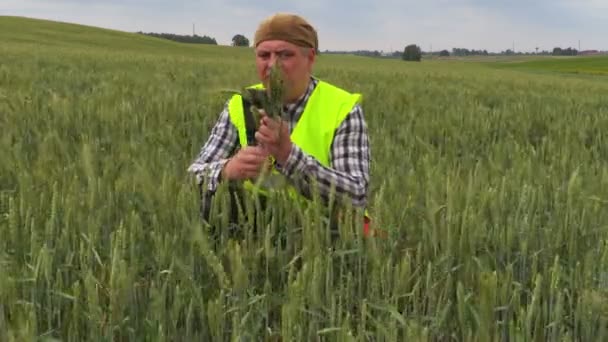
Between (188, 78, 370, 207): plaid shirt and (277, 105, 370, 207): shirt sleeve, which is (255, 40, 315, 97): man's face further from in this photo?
(277, 105, 370, 207): shirt sleeve

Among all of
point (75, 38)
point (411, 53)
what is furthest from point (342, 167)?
point (411, 53)

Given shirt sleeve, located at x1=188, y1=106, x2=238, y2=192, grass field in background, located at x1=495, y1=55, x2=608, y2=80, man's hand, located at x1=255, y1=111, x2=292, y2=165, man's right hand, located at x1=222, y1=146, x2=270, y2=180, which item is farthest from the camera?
grass field in background, located at x1=495, y1=55, x2=608, y2=80

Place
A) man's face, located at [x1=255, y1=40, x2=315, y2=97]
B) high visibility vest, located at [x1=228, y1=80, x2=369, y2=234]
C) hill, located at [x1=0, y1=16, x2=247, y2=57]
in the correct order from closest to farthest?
1. man's face, located at [x1=255, y1=40, x2=315, y2=97]
2. high visibility vest, located at [x1=228, y1=80, x2=369, y2=234]
3. hill, located at [x1=0, y1=16, x2=247, y2=57]

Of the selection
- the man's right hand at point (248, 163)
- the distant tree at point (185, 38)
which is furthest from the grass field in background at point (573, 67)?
the man's right hand at point (248, 163)

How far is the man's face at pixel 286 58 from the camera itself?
188cm

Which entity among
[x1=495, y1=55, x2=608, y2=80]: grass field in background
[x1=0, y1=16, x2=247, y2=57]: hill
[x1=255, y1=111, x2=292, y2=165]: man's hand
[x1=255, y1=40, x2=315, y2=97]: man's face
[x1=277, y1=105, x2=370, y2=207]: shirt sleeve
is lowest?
[x1=277, y1=105, x2=370, y2=207]: shirt sleeve

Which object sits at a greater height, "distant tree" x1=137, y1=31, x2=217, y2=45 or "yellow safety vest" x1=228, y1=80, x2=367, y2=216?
"distant tree" x1=137, y1=31, x2=217, y2=45

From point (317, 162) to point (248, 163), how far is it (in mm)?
215

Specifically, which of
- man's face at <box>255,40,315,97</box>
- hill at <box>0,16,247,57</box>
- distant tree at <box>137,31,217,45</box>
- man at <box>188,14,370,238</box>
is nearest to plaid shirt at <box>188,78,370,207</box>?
man at <box>188,14,370,238</box>

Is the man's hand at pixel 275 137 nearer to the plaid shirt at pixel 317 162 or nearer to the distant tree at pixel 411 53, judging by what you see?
the plaid shirt at pixel 317 162

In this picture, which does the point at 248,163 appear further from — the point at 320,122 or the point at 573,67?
the point at 573,67

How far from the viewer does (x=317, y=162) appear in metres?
1.79

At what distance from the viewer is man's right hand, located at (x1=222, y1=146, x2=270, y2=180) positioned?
5.52 feet

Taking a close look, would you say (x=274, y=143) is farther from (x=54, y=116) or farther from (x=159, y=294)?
(x=54, y=116)
